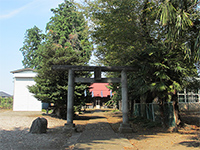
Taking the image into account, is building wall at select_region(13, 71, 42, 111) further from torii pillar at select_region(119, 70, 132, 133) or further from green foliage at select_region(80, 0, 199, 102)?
torii pillar at select_region(119, 70, 132, 133)

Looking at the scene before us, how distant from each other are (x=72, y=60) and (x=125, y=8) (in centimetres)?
766

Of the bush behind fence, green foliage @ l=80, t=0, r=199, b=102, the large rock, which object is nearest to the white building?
the bush behind fence

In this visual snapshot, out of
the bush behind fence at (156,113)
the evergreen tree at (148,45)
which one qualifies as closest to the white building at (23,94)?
the bush behind fence at (156,113)

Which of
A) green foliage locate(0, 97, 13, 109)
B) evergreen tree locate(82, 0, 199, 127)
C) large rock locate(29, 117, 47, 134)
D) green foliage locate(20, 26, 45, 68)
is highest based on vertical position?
green foliage locate(20, 26, 45, 68)

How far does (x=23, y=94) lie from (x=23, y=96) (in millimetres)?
262

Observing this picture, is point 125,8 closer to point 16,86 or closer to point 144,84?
point 144,84

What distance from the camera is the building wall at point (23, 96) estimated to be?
24.9 m

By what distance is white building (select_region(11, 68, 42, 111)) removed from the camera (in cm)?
2492

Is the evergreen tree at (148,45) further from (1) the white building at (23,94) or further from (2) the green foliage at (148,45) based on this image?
(1) the white building at (23,94)

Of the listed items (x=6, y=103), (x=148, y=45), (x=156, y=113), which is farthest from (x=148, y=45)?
(x=6, y=103)

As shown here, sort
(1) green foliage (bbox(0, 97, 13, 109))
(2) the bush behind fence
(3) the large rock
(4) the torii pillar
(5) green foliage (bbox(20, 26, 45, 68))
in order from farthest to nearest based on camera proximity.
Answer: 1. (5) green foliage (bbox(20, 26, 45, 68))
2. (1) green foliage (bbox(0, 97, 13, 109))
3. (2) the bush behind fence
4. (4) the torii pillar
5. (3) the large rock

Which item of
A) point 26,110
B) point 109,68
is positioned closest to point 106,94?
point 26,110

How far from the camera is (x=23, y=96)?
2511cm

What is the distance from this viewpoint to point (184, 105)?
21.5 metres
